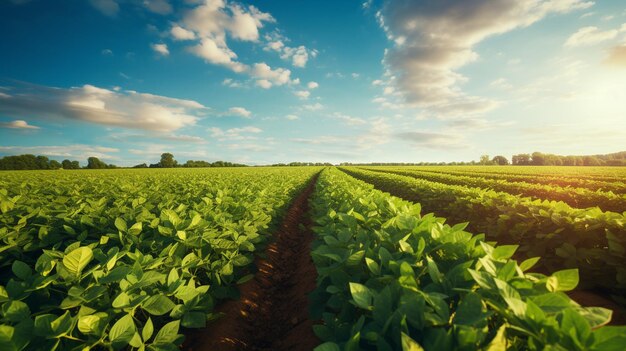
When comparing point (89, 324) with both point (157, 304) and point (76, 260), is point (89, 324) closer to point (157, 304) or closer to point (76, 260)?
point (157, 304)

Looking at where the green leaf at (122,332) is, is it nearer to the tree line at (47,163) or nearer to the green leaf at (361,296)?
the green leaf at (361,296)

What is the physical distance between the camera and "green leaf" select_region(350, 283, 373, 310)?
4.59 feet

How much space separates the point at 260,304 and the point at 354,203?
2374 millimetres

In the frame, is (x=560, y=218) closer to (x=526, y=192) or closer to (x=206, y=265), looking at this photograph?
(x=206, y=265)

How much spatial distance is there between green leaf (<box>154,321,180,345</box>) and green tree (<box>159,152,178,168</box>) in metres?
108

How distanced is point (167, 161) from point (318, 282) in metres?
109

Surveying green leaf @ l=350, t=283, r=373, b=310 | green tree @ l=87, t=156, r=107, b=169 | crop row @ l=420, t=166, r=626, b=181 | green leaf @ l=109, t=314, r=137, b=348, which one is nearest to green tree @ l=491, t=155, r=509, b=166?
crop row @ l=420, t=166, r=626, b=181

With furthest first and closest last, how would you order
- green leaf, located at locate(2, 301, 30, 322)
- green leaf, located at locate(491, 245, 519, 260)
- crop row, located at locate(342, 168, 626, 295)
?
crop row, located at locate(342, 168, 626, 295), green leaf, located at locate(491, 245, 519, 260), green leaf, located at locate(2, 301, 30, 322)

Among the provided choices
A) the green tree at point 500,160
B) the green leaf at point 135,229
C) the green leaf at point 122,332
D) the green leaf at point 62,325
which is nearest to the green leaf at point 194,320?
the green leaf at point 122,332

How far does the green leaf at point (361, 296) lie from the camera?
4.59 feet

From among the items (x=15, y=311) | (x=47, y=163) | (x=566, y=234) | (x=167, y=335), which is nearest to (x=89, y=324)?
(x=15, y=311)

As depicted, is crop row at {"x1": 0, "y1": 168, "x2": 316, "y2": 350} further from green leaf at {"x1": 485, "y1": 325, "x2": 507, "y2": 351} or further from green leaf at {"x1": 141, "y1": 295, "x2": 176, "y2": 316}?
green leaf at {"x1": 485, "y1": 325, "x2": 507, "y2": 351}

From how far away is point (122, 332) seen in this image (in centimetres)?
171

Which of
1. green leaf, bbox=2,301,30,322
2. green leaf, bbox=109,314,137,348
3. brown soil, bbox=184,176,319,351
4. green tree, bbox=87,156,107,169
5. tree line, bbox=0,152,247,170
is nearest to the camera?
green leaf, bbox=2,301,30,322
